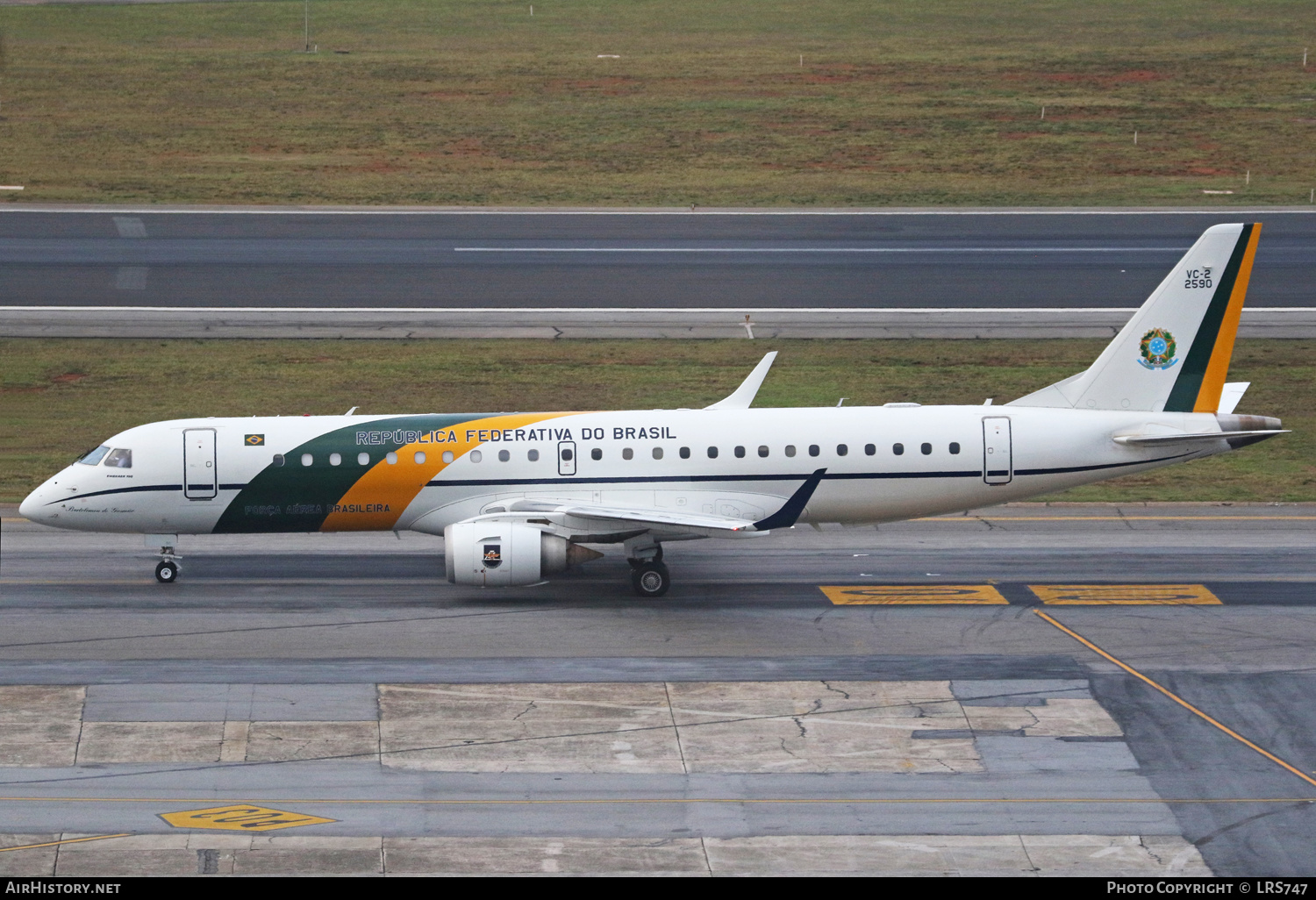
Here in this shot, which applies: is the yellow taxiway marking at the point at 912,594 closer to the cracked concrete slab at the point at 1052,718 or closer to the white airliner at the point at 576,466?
the white airliner at the point at 576,466

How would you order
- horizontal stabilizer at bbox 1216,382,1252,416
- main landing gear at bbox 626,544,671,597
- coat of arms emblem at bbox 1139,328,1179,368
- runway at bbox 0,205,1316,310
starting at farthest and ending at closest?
runway at bbox 0,205,1316,310
horizontal stabilizer at bbox 1216,382,1252,416
coat of arms emblem at bbox 1139,328,1179,368
main landing gear at bbox 626,544,671,597

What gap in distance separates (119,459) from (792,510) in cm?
1277

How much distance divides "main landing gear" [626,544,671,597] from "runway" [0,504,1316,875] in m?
0.36

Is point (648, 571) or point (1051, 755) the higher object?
point (648, 571)

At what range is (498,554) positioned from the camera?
27906 mm

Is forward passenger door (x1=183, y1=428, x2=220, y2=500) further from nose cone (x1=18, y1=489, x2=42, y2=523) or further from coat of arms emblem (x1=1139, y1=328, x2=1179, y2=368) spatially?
coat of arms emblem (x1=1139, y1=328, x2=1179, y2=368)

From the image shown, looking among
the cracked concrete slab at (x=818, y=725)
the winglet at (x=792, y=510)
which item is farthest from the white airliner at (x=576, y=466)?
the cracked concrete slab at (x=818, y=725)

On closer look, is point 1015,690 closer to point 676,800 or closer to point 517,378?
point 676,800

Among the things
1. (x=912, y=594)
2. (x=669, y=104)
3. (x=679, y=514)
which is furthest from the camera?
(x=669, y=104)

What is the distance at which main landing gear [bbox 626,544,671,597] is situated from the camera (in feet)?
96.0

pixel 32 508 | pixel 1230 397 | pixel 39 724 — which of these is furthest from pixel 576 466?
pixel 1230 397

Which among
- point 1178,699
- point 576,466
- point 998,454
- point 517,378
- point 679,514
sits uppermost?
point 517,378

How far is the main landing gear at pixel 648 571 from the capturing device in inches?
1152

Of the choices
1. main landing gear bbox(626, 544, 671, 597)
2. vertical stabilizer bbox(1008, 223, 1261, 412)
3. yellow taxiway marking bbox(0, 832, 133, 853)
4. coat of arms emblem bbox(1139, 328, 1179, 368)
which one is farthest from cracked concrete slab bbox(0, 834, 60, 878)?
coat of arms emblem bbox(1139, 328, 1179, 368)
